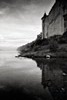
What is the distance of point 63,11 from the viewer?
35.7m

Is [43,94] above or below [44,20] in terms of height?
below

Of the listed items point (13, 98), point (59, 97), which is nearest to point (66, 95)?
point (59, 97)

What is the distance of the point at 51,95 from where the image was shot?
480 cm

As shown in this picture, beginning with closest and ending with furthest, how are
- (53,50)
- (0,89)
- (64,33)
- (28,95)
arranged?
(28,95) < (0,89) < (53,50) < (64,33)

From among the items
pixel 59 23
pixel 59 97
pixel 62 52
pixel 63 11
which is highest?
pixel 63 11

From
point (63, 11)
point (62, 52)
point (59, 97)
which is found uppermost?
point (63, 11)

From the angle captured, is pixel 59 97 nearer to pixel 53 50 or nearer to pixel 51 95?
pixel 51 95

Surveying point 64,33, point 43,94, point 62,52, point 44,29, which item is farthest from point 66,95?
point 44,29

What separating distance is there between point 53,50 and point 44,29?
3219cm

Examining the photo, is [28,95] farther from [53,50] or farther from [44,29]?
[44,29]

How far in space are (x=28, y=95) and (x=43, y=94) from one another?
2.14ft

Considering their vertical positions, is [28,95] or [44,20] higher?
[44,20]

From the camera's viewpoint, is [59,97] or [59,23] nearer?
[59,97]

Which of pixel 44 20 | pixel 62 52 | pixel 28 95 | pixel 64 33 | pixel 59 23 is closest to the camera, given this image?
pixel 28 95
